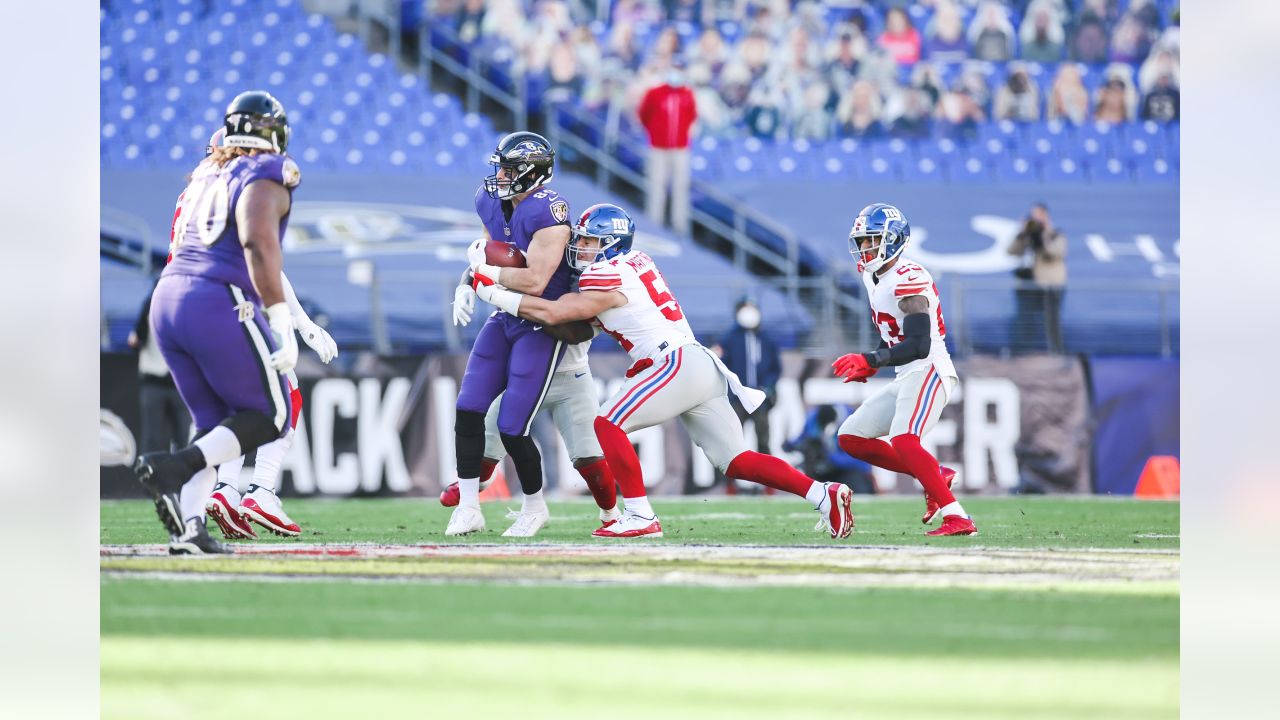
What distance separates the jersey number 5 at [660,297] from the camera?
7.69 meters

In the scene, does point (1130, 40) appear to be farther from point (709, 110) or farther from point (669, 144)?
point (669, 144)

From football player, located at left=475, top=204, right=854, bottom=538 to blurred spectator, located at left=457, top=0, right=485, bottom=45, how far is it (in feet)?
40.0

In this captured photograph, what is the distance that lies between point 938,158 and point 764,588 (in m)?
14.2

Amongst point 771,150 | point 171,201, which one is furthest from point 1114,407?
point 171,201

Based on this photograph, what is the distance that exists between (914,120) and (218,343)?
14123 millimetres

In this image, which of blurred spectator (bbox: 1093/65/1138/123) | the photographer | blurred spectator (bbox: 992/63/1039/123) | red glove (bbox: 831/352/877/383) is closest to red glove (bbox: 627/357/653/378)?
red glove (bbox: 831/352/877/383)

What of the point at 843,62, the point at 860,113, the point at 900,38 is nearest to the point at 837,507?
the point at 860,113

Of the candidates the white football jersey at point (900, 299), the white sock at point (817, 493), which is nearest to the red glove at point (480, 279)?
the white sock at point (817, 493)

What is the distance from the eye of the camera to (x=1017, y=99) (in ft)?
64.8

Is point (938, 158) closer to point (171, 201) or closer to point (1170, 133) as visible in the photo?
point (1170, 133)

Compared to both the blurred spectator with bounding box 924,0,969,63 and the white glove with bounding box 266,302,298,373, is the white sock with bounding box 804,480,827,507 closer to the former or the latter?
the white glove with bounding box 266,302,298,373

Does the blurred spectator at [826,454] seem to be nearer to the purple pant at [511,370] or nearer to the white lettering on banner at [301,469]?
the white lettering on banner at [301,469]

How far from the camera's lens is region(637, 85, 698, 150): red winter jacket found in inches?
667

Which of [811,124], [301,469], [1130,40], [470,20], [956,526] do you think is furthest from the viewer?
[1130,40]
